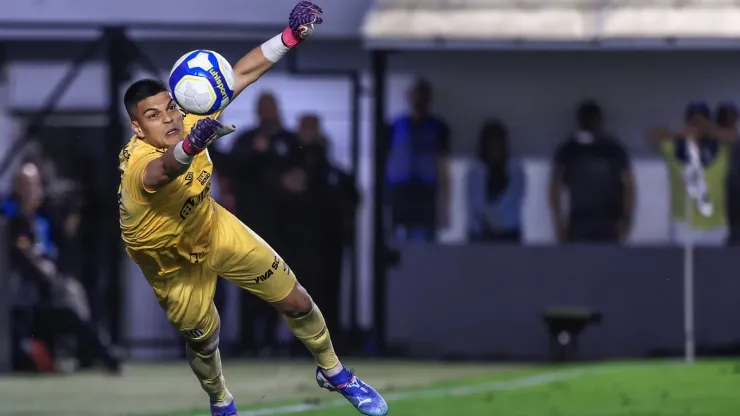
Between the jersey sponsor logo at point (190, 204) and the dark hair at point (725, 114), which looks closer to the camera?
the jersey sponsor logo at point (190, 204)

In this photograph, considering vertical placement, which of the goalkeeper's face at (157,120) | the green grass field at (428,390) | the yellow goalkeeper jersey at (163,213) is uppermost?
the goalkeeper's face at (157,120)

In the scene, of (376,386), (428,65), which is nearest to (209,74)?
(376,386)

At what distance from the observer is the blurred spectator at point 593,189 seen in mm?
16672

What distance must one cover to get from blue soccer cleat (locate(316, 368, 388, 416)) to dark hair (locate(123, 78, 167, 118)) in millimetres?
1996

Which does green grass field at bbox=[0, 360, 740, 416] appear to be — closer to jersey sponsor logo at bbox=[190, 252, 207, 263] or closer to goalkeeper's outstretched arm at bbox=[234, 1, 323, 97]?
jersey sponsor logo at bbox=[190, 252, 207, 263]

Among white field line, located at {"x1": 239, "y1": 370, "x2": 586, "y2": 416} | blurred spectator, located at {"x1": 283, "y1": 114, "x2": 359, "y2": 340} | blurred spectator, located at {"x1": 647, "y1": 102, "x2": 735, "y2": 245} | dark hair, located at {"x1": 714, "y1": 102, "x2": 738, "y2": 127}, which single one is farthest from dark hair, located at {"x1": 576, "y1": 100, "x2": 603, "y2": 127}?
white field line, located at {"x1": 239, "y1": 370, "x2": 586, "y2": 416}

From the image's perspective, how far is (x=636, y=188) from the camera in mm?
16984

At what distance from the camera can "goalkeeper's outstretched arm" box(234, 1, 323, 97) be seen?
9781 millimetres

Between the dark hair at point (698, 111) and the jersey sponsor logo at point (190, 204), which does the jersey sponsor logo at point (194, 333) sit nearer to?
the jersey sponsor logo at point (190, 204)

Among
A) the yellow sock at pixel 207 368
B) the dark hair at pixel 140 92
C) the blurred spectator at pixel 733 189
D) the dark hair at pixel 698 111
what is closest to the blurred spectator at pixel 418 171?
the dark hair at pixel 698 111

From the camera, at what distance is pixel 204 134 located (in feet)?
28.3

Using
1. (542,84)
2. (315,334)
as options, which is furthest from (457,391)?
(542,84)

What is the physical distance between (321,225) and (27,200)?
2.97 m

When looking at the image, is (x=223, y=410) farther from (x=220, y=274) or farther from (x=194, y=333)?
(x=220, y=274)
